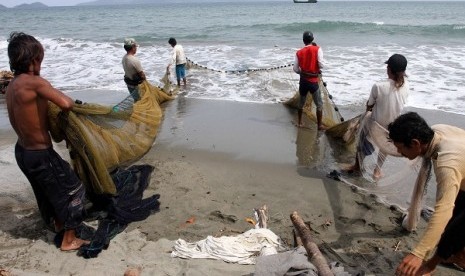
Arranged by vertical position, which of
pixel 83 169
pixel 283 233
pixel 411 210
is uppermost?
pixel 83 169

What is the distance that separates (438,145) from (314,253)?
1.16 m

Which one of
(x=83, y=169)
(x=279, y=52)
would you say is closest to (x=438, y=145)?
(x=83, y=169)

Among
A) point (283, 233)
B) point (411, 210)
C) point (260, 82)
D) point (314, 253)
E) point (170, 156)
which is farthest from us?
point (260, 82)

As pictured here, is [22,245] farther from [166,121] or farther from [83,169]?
[166,121]

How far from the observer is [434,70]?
1091 centimetres

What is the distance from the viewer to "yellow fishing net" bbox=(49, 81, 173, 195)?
3.33 metres

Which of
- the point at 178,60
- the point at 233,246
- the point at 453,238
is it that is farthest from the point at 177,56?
the point at 453,238

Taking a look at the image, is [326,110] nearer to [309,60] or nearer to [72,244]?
[309,60]

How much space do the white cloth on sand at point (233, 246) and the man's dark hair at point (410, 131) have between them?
149cm

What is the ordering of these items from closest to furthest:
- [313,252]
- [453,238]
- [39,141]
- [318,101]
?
[453,238], [313,252], [39,141], [318,101]

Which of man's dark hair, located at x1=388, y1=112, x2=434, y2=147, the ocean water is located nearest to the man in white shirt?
the ocean water

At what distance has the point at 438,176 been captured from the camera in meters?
2.29

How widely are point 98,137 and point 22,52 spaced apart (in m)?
1.09

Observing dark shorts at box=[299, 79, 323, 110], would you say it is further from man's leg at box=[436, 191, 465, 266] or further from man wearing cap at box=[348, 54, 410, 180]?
man's leg at box=[436, 191, 465, 266]
